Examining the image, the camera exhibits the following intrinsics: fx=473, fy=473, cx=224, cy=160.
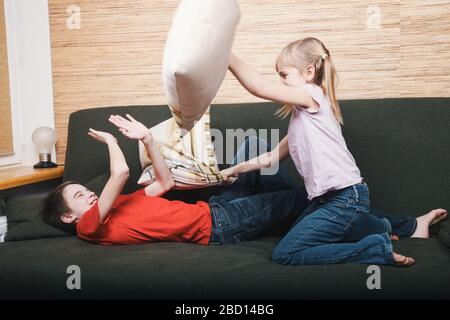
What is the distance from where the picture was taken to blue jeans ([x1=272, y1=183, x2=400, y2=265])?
136 centimetres

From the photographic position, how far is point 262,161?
1.80m

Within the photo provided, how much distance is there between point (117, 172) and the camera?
162 centimetres

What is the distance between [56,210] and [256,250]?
749mm

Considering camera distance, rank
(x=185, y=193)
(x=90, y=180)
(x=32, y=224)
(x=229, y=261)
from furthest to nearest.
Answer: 1. (x=90, y=180)
2. (x=185, y=193)
3. (x=32, y=224)
4. (x=229, y=261)

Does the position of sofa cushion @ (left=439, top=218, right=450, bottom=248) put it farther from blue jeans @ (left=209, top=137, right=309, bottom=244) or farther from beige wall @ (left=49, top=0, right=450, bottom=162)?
beige wall @ (left=49, top=0, right=450, bottom=162)

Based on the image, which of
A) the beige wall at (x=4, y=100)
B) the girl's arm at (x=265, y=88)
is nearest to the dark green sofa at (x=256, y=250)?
the girl's arm at (x=265, y=88)

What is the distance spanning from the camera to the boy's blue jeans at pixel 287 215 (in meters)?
1.43

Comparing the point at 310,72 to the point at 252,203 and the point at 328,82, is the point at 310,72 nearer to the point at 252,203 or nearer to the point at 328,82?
the point at 328,82

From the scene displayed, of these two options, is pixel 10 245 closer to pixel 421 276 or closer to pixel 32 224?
pixel 32 224

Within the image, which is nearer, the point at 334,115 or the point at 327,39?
the point at 334,115

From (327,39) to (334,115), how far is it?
2.35ft

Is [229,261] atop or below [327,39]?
below
